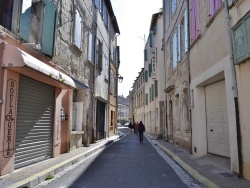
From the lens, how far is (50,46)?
888 cm

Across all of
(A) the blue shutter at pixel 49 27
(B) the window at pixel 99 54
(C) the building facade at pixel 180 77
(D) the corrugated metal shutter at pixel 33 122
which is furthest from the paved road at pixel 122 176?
(B) the window at pixel 99 54

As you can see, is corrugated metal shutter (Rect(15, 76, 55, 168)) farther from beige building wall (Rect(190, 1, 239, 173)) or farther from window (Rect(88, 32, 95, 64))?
window (Rect(88, 32, 95, 64))

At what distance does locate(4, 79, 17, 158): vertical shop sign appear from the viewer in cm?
649

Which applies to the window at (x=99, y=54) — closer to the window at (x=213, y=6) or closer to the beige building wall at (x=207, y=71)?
the beige building wall at (x=207, y=71)

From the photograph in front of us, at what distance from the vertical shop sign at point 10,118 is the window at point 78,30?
5512 mm

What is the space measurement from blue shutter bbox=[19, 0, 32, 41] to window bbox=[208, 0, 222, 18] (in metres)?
5.15

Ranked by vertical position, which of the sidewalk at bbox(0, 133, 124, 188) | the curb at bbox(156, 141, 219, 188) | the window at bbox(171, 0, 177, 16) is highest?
the window at bbox(171, 0, 177, 16)

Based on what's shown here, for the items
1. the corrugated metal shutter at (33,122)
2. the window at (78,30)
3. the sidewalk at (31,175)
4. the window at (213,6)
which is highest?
the window at (78,30)

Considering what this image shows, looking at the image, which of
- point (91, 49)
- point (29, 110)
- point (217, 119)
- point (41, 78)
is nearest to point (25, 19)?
A: point (41, 78)

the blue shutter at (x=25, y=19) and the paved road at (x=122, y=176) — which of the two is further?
the blue shutter at (x=25, y=19)

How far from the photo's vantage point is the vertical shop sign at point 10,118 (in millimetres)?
6492

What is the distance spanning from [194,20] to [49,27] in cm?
530

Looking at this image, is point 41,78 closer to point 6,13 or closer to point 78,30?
point 6,13

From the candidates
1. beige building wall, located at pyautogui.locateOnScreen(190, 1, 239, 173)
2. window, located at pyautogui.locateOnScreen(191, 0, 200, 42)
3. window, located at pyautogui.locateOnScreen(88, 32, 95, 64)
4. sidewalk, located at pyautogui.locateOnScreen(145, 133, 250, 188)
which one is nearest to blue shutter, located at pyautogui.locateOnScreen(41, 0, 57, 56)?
beige building wall, located at pyautogui.locateOnScreen(190, 1, 239, 173)
